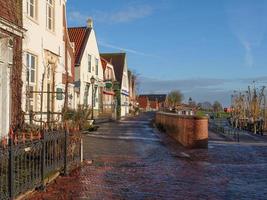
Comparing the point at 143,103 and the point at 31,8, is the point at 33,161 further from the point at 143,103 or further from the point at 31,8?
the point at 143,103

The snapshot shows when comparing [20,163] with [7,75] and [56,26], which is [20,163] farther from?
[56,26]

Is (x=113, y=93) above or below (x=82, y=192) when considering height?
above

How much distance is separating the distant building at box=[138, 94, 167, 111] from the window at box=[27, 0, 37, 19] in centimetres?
10916

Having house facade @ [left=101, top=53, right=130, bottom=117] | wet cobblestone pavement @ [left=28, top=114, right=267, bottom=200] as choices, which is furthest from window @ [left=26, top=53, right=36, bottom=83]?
house facade @ [left=101, top=53, right=130, bottom=117]

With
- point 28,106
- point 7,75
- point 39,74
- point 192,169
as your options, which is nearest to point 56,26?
point 39,74

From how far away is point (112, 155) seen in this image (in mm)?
17094

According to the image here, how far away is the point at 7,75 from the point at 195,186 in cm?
749

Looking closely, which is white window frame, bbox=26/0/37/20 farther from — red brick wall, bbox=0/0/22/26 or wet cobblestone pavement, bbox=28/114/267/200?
wet cobblestone pavement, bbox=28/114/267/200

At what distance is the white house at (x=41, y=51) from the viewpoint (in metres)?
17.8

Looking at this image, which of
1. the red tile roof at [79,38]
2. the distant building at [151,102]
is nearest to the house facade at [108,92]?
the red tile roof at [79,38]

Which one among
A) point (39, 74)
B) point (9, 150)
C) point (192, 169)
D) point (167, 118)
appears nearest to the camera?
point (9, 150)

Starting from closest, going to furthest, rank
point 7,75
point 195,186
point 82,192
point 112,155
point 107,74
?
point 82,192
point 195,186
point 7,75
point 112,155
point 107,74

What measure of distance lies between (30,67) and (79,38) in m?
23.8

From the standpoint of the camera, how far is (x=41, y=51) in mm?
19406
